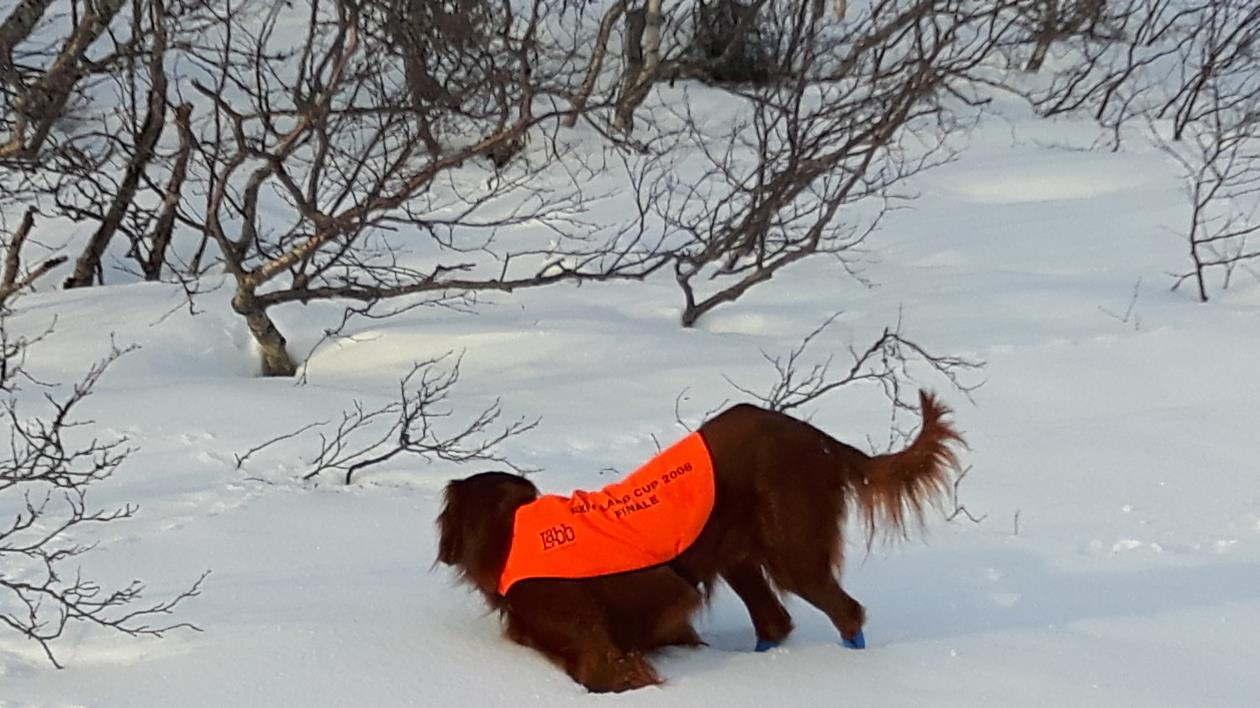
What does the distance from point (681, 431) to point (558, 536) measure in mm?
2271

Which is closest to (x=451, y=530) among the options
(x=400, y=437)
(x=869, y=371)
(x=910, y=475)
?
(x=910, y=475)

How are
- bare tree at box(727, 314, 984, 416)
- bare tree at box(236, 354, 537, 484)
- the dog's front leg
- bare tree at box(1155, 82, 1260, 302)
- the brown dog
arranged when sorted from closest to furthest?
the dog's front leg < the brown dog < bare tree at box(236, 354, 537, 484) < bare tree at box(727, 314, 984, 416) < bare tree at box(1155, 82, 1260, 302)

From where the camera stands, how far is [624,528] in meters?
3.08

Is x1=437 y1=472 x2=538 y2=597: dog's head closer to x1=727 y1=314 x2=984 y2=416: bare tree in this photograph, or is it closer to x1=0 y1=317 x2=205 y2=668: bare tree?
x1=0 y1=317 x2=205 y2=668: bare tree

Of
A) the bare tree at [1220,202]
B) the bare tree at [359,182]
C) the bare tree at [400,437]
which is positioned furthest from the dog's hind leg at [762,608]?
the bare tree at [1220,202]

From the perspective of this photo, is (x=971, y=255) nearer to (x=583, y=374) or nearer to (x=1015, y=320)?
(x=1015, y=320)

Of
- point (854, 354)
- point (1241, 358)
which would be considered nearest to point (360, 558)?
point (854, 354)

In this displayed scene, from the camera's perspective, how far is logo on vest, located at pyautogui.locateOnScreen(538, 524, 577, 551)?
3.08 m

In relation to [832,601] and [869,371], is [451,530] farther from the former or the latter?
[869,371]

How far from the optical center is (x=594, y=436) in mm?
5246

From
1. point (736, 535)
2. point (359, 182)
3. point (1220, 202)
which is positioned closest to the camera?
point (736, 535)

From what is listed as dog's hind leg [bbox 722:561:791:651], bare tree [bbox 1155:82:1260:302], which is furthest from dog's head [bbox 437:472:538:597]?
bare tree [bbox 1155:82:1260:302]

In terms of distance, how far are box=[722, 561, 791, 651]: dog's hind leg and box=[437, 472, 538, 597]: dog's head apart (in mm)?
589

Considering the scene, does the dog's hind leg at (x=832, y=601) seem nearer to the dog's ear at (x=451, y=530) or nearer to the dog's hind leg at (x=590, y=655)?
the dog's hind leg at (x=590, y=655)
